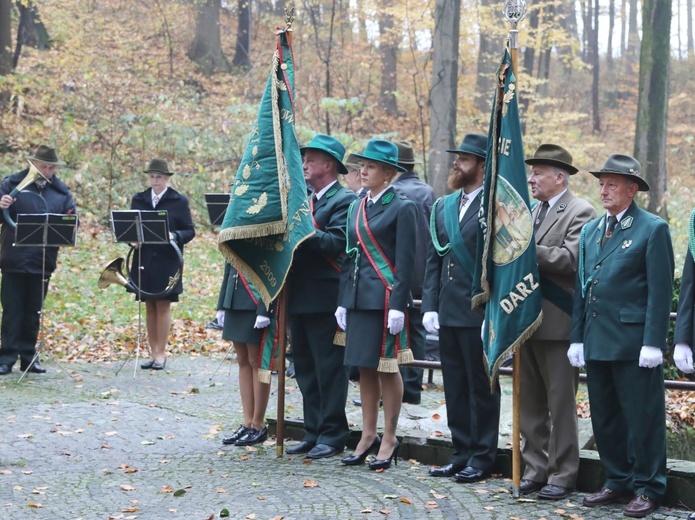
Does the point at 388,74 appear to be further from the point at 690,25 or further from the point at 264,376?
the point at 264,376

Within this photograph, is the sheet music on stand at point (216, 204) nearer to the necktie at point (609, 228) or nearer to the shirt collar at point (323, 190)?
the shirt collar at point (323, 190)

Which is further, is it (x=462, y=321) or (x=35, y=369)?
(x=35, y=369)

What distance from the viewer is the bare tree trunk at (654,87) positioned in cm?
1664

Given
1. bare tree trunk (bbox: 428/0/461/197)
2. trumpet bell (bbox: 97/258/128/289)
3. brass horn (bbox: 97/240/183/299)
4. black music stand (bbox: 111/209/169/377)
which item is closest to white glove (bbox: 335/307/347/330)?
black music stand (bbox: 111/209/169/377)

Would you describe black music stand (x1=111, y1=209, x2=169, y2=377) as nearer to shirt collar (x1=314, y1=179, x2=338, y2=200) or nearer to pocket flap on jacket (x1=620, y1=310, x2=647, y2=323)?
shirt collar (x1=314, y1=179, x2=338, y2=200)

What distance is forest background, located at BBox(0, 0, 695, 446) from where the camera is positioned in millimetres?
16641

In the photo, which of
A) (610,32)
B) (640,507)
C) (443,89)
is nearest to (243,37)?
(443,89)

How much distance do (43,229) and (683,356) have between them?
7.10 meters

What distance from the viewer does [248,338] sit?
765 cm

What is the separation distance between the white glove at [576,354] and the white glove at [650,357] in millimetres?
434

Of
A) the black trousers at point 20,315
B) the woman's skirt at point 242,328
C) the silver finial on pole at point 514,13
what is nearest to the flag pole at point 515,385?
the silver finial on pole at point 514,13

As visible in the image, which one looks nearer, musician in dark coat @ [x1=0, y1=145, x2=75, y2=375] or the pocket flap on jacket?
the pocket flap on jacket

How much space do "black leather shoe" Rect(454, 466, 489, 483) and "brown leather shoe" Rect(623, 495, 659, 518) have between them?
1123mm

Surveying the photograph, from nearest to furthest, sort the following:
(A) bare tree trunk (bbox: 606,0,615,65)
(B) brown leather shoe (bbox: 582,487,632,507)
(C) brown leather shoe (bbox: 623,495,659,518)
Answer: (C) brown leather shoe (bbox: 623,495,659,518) → (B) brown leather shoe (bbox: 582,487,632,507) → (A) bare tree trunk (bbox: 606,0,615,65)
